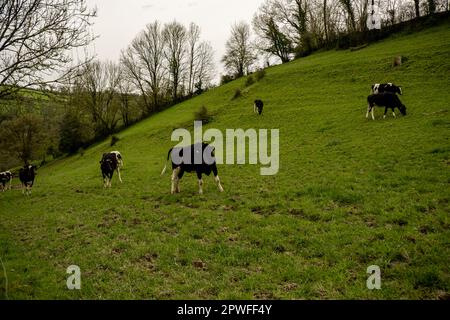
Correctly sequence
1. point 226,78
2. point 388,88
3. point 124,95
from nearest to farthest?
point 388,88, point 124,95, point 226,78

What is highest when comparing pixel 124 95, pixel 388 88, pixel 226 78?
pixel 226 78

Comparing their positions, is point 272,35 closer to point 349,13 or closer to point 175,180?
point 349,13

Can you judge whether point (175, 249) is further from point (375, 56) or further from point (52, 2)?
point (375, 56)

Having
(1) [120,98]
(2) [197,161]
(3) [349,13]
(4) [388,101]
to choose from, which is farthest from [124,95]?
(2) [197,161]

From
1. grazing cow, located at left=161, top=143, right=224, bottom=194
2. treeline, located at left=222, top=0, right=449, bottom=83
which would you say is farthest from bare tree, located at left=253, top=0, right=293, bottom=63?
grazing cow, located at left=161, top=143, right=224, bottom=194

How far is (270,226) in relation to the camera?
9.12m

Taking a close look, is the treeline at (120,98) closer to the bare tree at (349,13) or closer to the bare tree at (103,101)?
the bare tree at (103,101)

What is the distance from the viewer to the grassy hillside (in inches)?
250

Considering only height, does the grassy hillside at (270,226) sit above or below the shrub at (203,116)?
below

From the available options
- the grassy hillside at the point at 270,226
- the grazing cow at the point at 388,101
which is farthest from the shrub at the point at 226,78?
the grazing cow at the point at 388,101

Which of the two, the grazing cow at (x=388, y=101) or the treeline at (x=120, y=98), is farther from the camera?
the treeline at (x=120, y=98)

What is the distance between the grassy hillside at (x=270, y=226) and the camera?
6.35 metres

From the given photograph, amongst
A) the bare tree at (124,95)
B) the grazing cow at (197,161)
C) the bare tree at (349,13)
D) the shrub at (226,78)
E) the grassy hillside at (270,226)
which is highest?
the bare tree at (349,13)

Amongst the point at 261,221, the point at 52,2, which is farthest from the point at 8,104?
the point at 261,221
